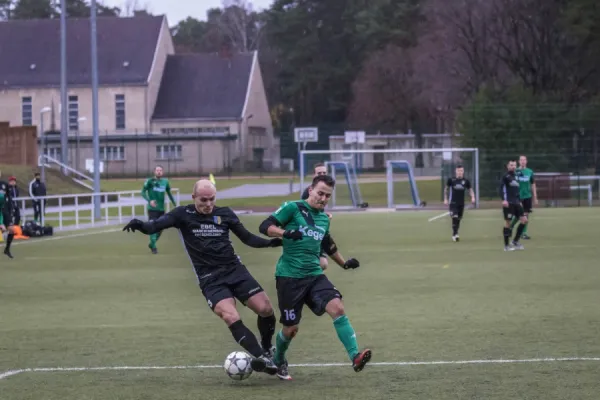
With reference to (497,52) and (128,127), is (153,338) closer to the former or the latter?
(497,52)

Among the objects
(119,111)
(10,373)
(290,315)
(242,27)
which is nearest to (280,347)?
(290,315)

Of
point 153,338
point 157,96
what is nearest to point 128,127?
point 157,96

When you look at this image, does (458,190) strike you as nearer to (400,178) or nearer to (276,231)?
(276,231)

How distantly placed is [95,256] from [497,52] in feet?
133

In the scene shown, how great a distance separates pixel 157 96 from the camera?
313ft

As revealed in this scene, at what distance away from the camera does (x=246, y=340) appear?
968cm

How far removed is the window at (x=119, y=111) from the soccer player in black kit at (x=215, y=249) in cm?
8332

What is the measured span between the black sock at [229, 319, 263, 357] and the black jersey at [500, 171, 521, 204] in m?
16.7

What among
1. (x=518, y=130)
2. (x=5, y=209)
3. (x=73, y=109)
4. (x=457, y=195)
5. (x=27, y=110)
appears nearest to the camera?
(x=5, y=209)

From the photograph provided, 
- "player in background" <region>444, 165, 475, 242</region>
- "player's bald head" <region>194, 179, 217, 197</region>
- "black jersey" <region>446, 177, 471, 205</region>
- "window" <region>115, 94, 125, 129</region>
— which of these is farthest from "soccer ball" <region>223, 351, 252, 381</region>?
"window" <region>115, 94, 125, 129</region>

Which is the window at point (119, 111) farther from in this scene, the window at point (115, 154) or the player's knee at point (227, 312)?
the player's knee at point (227, 312)

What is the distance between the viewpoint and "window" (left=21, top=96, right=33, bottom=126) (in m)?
93.0

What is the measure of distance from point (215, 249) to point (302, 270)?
0.77m

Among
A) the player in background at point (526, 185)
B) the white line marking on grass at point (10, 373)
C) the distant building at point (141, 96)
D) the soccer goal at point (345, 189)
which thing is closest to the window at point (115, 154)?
the distant building at point (141, 96)
